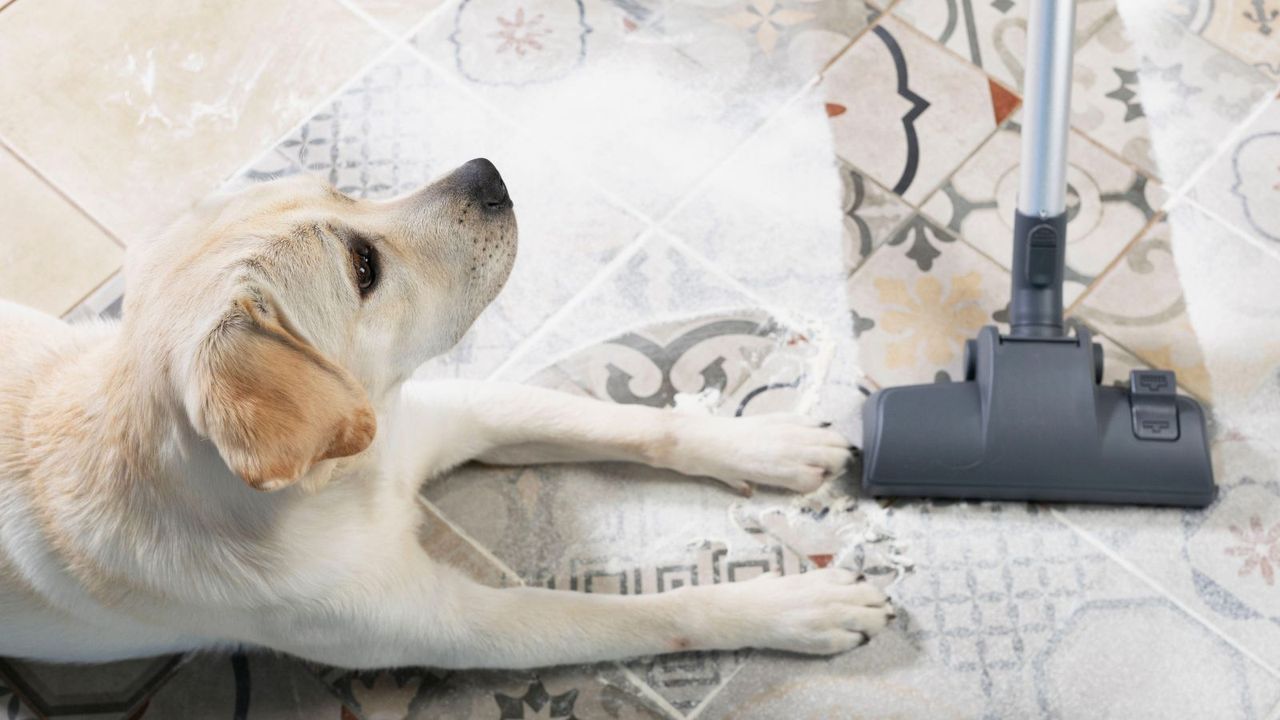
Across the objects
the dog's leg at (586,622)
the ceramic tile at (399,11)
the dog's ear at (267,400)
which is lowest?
the dog's leg at (586,622)

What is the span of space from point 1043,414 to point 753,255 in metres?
0.57

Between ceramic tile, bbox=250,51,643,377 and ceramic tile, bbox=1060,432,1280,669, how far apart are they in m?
0.89

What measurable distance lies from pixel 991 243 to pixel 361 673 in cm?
121

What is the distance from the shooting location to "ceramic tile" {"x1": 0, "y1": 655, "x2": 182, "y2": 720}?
1.79 meters

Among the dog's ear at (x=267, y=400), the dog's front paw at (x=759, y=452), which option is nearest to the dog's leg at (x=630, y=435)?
the dog's front paw at (x=759, y=452)

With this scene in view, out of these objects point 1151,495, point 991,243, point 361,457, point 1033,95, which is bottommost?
point 1151,495

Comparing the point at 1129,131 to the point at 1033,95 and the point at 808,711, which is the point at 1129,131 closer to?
the point at 1033,95

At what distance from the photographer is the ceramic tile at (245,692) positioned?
5.78 feet

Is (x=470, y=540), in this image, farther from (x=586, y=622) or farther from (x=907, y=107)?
(x=907, y=107)

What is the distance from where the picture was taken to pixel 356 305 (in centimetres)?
137

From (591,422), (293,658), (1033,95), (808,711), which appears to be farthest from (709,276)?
(293,658)

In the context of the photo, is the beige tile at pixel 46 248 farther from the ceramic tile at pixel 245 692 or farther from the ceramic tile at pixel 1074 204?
the ceramic tile at pixel 1074 204

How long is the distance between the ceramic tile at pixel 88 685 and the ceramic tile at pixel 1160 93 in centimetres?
175

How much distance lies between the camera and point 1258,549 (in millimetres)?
1740
